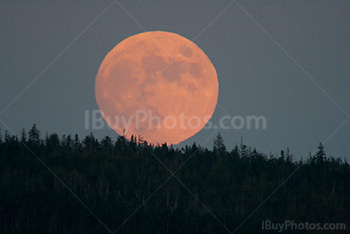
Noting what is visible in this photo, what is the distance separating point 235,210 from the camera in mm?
22000

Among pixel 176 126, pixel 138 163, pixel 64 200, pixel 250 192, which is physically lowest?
pixel 64 200

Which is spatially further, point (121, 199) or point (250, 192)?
point (250, 192)

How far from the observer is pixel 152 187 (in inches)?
958

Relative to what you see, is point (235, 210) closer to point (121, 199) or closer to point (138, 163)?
point (121, 199)

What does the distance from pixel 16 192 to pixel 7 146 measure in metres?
8.23

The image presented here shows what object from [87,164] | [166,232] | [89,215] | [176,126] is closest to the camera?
[166,232]

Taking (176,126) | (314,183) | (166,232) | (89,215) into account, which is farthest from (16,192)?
(176,126)

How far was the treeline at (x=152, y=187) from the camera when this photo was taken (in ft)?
63.9

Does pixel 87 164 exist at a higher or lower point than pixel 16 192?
higher

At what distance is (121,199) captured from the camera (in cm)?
2214

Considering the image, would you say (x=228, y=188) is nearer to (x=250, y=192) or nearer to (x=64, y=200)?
(x=250, y=192)

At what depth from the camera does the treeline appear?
767 inches

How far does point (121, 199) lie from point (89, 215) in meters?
2.46

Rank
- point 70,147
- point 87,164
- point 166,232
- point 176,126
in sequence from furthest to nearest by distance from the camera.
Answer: point 176,126 < point 70,147 < point 87,164 < point 166,232
